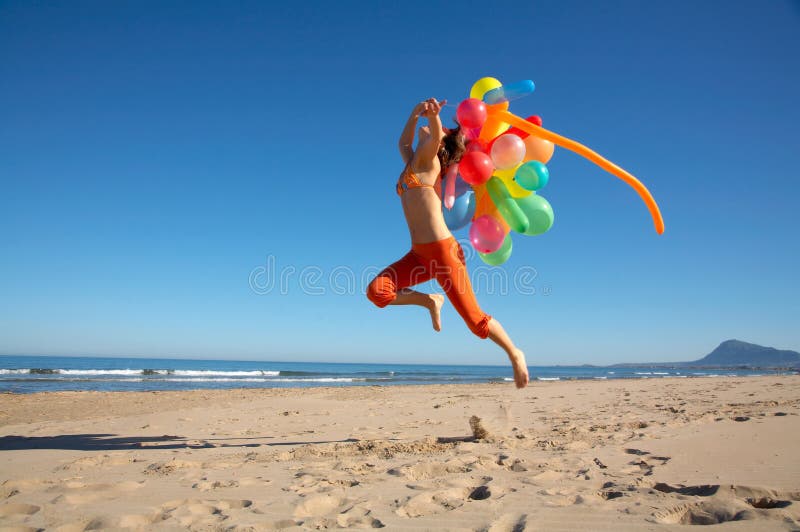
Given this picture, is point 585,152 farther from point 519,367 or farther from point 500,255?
point 519,367

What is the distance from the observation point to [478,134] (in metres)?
4.16

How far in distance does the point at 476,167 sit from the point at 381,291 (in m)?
1.20

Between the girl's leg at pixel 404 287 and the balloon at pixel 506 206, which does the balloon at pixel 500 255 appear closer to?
the balloon at pixel 506 206

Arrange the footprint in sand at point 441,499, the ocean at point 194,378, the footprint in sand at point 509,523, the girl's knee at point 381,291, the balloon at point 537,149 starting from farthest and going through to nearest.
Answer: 1. the ocean at point 194,378
2. the balloon at point 537,149
3. the girl's knee at point 381,291
4. the footprint in sand at point 441,499
5. the footprint in sand at point 509,523

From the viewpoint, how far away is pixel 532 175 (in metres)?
4.05

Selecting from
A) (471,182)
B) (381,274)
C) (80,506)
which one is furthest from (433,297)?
(80,506)

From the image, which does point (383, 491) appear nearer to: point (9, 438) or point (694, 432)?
point (694, 432)

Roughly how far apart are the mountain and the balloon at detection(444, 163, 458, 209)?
11417cm

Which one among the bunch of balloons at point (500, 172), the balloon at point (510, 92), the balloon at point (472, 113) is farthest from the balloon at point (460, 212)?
the balloon at point (510, 92)

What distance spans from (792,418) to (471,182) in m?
3.57

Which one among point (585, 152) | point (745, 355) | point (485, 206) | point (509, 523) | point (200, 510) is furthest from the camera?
point (745, 355)

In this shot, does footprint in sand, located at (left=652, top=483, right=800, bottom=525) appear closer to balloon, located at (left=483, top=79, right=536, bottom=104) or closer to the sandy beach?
the sandy beach

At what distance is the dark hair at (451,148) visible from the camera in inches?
155

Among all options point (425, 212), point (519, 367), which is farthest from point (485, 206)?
point (519, 367)
